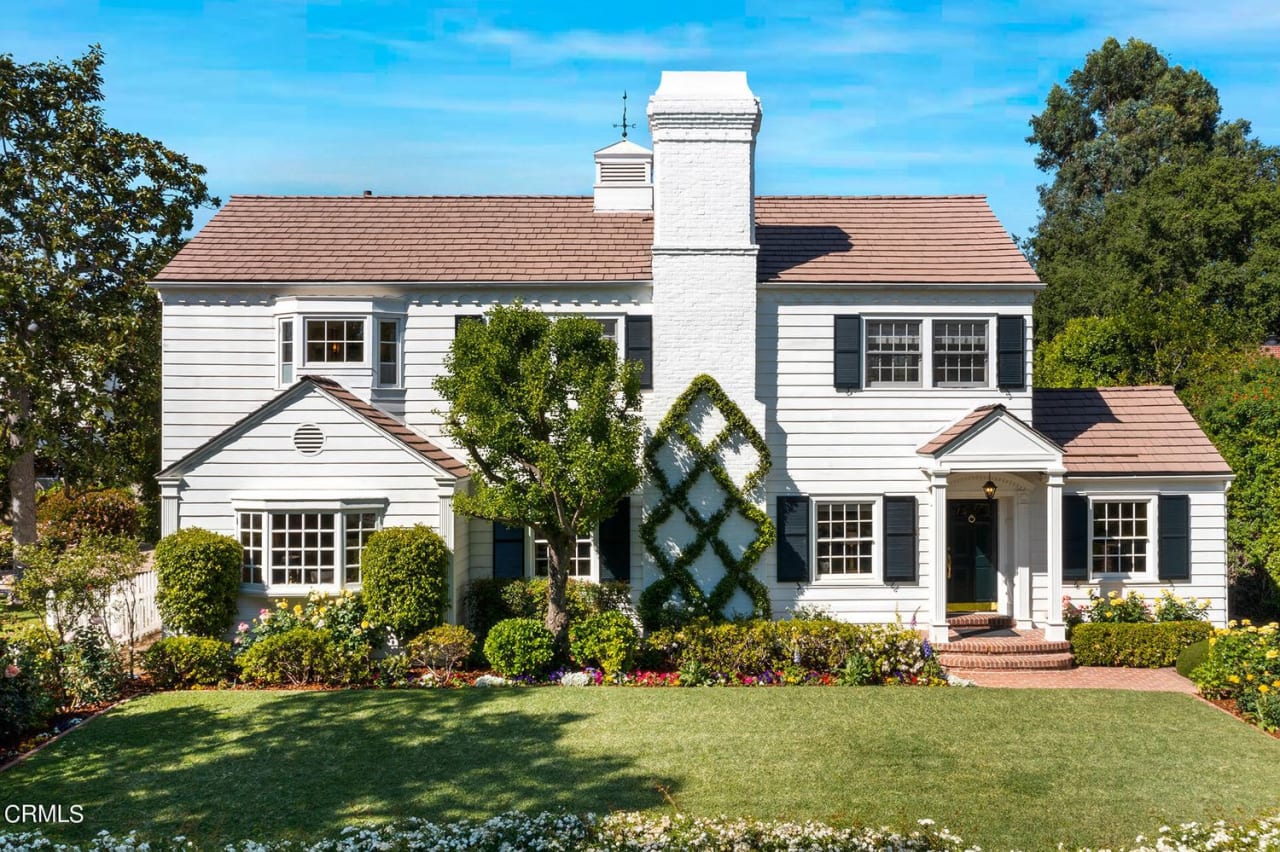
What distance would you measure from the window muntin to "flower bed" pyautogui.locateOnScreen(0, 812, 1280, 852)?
1027 cm

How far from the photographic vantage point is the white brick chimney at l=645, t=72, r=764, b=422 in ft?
55.9

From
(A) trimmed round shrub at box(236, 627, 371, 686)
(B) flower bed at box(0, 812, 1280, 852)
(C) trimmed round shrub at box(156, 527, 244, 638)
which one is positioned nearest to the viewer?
(B) flower bed at box(0, 812, 1280, 852)

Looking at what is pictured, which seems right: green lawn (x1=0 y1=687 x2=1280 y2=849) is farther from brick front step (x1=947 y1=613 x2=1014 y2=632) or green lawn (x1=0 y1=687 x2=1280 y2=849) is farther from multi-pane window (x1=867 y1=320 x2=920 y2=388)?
multi-pane window (x1=867 y1=320 x2=920 y2=388)

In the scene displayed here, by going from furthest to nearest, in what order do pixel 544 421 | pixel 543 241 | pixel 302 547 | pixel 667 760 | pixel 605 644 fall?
pixel 543 241
pixel 302 547
pixel 544 421
pixel 605 644
pixel 667 760

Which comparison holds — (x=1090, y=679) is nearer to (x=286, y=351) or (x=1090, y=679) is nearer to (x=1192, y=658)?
(x=1192, y=658)

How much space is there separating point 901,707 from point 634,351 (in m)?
7.88

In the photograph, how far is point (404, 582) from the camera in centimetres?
1492

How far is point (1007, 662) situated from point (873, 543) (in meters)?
3.08

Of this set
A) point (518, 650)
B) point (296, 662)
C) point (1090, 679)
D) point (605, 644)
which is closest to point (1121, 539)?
point (1090, 679)

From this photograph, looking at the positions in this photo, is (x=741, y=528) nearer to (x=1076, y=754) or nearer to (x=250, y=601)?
(x=1076, y=754)

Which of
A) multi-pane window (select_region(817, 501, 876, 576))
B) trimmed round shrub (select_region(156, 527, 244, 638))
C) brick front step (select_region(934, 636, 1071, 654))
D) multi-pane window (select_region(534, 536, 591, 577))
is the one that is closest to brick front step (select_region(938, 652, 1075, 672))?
brick front step (select_region(934, 636, 1071, 654))

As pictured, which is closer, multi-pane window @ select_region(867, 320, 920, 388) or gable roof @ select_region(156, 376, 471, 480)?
gable roof @ select_region(156, 376, 471, 480)

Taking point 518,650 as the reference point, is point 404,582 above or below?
above

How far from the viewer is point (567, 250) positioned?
61.0ft
